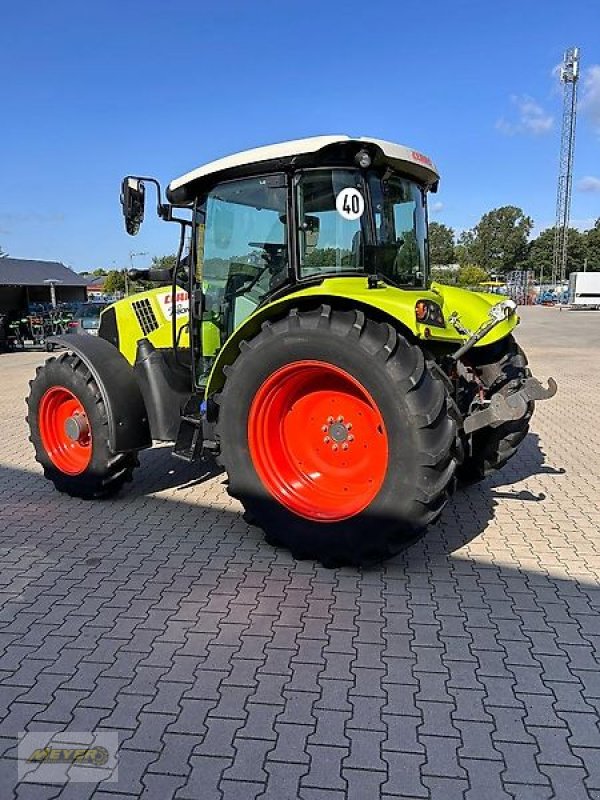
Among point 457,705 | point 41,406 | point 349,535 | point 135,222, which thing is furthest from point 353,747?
point 41,406

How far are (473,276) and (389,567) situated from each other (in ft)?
218

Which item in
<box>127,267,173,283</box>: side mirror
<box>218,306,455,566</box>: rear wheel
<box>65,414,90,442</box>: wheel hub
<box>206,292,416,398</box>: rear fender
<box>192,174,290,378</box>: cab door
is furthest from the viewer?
<box>127,267,173,283</box>: side mirror

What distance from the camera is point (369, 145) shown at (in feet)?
12.5

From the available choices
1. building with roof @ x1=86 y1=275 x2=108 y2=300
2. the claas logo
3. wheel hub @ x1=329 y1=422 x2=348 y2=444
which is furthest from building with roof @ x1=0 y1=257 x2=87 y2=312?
the claas logo

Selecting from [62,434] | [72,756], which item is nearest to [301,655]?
[72,756]

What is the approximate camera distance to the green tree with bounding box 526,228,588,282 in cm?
Result: 8131

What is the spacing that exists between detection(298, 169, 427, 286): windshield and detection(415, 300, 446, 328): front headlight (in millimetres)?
557

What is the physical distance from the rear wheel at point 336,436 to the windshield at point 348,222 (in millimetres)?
508

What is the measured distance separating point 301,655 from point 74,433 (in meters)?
2.84

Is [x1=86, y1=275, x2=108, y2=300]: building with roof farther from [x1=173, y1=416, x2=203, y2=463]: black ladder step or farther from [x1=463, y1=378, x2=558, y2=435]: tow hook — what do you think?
[x1=463, y1=378, x2=558, y2=435]: tow hook

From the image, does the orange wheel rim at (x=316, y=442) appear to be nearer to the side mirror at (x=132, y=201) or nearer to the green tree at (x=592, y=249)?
the side mirror at (x=132, y=201)

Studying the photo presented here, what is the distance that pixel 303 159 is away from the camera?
3.88 metres

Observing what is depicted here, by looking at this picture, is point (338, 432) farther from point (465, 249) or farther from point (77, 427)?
point (465, 249)

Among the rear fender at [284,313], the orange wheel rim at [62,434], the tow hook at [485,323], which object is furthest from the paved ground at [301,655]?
the tow hook at [485,323]
